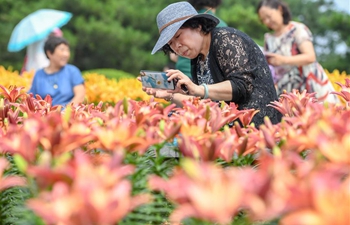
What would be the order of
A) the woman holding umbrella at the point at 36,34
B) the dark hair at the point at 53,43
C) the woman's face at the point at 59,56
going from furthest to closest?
1. the woman holding umbrella at the point at 36,34
2. the dark hair at the point at 53,43
3. the woman's face at the point at 59,56

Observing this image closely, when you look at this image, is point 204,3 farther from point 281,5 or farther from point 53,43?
point 53,43

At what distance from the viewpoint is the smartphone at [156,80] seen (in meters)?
3.65

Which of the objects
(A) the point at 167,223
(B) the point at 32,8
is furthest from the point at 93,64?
(A) the point at 167,223


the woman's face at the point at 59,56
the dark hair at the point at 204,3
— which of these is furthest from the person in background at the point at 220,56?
the woman's face at the point at 59,56

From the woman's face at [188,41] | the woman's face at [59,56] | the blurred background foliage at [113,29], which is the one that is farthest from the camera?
Result: the blurred background foliage at [113,29]

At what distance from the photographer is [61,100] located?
22.9ft

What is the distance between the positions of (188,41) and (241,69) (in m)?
0.35

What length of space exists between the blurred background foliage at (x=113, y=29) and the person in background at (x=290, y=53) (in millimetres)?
11641

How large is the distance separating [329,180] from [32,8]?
61.4 ft

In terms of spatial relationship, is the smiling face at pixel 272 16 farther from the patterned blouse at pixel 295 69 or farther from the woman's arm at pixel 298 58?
the woman's arm at pixel 298 58

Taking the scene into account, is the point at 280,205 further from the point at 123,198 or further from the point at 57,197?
the point at 57,197

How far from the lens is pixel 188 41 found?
3717 mm

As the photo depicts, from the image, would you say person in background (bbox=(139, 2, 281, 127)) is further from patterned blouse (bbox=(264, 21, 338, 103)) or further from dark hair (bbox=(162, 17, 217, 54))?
patterned blouse (bbox=(264, 21, 338, 103))

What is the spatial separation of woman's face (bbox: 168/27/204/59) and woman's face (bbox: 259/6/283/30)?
266cm
